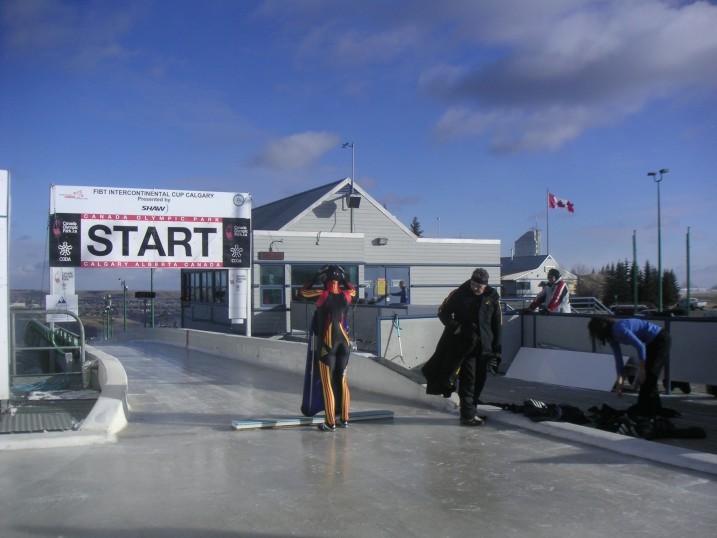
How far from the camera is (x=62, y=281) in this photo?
15414 millimetres

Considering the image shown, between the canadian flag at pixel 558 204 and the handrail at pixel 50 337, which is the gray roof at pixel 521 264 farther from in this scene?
the handrail at pixel 50 337

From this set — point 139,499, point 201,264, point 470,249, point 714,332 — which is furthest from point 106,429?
point 470,249

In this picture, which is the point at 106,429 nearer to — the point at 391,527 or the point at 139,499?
the point at 139,499

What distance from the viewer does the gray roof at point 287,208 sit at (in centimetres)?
2861

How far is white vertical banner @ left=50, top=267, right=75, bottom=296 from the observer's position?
1524cm

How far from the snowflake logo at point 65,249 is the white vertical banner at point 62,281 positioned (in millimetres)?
388

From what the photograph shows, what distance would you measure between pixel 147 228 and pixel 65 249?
182cm

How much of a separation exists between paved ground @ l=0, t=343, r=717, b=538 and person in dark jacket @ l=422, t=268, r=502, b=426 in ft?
1.30

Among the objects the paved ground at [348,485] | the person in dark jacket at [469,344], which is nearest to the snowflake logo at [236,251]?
the paved ground at [348,485]

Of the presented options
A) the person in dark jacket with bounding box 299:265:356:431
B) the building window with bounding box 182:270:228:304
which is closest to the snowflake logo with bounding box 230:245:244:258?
the person in dark jacket with bounding box 299:265:356:431

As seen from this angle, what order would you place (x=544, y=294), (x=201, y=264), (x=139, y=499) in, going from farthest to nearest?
(x=201, y=264) < (x=544, y=294) < (x=139, y=499)

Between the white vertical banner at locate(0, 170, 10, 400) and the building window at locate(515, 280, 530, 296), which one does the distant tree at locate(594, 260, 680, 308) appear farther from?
the white vertical banner at locate(0, 170, 10, 400)

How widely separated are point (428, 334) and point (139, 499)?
1054cm

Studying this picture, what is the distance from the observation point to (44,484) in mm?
5094
